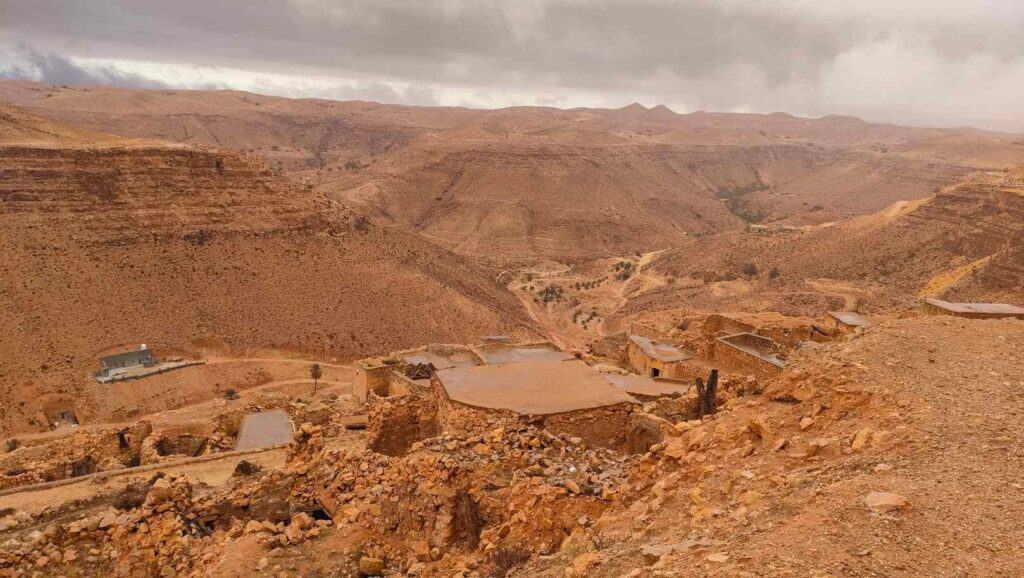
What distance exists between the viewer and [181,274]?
38.8 m

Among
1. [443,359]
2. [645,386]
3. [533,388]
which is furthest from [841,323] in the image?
[533,388]

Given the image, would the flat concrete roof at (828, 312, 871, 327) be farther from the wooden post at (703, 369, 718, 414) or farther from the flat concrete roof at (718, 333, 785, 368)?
the wooden post at (703, 369, 718, 414)

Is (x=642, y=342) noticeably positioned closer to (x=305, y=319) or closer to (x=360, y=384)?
(x=360, y=384)

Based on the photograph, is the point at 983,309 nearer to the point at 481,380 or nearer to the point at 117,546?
the point at 481,380

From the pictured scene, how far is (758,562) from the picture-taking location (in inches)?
183

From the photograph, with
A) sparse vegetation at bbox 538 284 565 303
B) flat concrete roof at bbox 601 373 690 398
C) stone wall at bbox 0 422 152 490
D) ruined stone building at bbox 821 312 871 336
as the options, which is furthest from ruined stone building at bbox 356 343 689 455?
sparse vegetation at bbox 538 284 565 303

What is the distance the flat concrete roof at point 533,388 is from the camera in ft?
33.8

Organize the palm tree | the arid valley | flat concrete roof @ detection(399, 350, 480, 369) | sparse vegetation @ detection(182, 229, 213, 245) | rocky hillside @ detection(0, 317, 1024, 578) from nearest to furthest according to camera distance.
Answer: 1. rocky hillside @ detection(0, 317, 1024, 578)
2. the arid valley
3. flat concrete roof @ detection(399, 350, 480, 369)
4. the palm tree
5. sparse vegetation @ detection(182, 229, 213, 245)

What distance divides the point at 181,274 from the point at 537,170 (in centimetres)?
7064

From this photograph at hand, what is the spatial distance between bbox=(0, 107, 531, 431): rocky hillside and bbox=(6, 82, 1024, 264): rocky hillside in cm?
3193

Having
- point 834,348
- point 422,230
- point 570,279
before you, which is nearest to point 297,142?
point 422,230

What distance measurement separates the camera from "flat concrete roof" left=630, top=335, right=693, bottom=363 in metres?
20.6

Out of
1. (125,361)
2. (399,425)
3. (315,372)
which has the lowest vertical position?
(315,372)

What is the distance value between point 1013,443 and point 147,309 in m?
39.8
